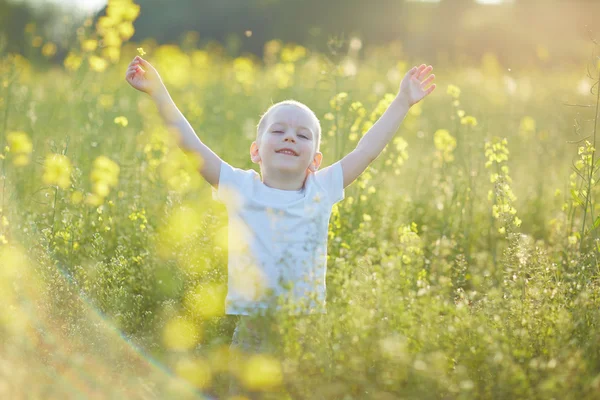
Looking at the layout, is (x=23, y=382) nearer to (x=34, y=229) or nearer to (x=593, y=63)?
(x=34, y=229)

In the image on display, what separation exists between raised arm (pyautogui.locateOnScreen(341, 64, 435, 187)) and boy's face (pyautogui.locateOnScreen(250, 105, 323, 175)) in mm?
193

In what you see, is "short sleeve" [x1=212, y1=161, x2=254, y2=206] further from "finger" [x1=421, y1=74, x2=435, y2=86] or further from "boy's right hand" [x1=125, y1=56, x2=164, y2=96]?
"finger" [x1=421, y1=74, x2=435, y2=86]

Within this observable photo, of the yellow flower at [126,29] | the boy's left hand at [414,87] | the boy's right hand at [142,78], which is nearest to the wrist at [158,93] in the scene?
the boy's right hand at [142,78]

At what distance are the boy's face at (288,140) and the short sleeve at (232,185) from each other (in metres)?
0.14

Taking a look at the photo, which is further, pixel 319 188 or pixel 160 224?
pixel 160 224

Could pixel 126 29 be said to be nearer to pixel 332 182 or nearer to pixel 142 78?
pixel 142 78

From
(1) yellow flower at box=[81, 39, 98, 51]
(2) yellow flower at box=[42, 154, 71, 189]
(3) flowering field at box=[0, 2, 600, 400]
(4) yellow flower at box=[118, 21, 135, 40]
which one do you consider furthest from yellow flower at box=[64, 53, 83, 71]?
(2) yellow flower at box=[42, 154, 71, 189]

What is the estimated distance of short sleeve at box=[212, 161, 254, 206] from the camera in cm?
328

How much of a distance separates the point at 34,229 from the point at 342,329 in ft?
5.70

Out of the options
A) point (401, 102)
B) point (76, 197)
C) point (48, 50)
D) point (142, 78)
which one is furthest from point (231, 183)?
point (48, 50)

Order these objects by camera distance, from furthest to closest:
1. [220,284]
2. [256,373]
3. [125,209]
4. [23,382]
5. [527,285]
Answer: [125,209]
[220,284]
[527,285]
[256,373]
[23,382]

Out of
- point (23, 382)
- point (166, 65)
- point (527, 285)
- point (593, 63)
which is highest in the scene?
point (166, 65)

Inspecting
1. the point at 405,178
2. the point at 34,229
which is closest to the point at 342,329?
the point at 34,229

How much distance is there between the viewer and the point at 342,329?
285cm
